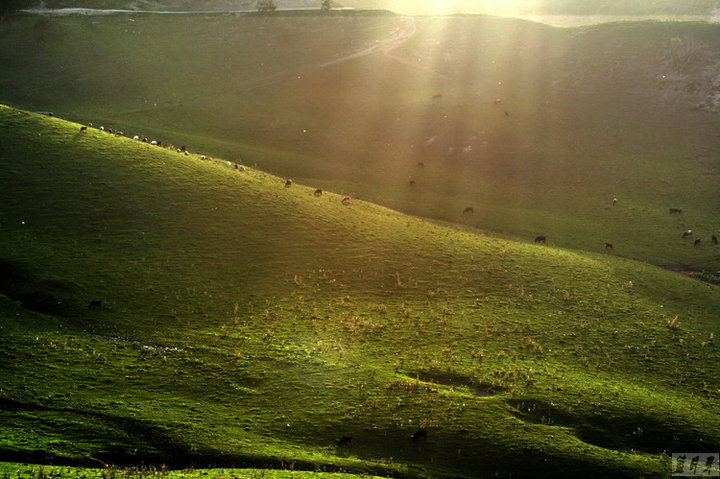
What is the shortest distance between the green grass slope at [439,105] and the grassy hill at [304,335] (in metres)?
19.2

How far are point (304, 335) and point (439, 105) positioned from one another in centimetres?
7566

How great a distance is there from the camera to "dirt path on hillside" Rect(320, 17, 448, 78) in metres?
121

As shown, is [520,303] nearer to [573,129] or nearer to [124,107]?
[573,129]

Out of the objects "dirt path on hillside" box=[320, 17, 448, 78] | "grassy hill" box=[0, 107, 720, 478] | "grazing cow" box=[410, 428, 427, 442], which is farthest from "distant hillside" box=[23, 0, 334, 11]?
"grazing cow" box=[410, 428, 427, 442]

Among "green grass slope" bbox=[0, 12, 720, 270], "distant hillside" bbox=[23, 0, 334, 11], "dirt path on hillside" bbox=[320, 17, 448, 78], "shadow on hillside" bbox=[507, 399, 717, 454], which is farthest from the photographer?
"distant hillside" bbox=[23, 0, 334, 11]

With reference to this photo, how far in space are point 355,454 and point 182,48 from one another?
378 ft

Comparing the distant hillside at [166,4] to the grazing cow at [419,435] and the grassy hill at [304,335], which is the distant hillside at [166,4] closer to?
the grassy hill at [304,335]

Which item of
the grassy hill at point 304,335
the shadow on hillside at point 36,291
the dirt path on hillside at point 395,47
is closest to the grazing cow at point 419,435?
the grassy hill at point 304,335

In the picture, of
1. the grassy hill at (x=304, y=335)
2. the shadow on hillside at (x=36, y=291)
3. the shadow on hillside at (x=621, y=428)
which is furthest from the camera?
the shadow on hillside at (x=36, y=291)

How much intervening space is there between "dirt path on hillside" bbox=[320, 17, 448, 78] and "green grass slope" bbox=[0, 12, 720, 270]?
67 centimetres

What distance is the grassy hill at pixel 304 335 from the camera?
2906cm

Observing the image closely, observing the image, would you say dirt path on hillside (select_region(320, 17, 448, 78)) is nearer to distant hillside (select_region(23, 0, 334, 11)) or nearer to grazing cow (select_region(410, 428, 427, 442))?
distant hillside (select_region(23, 0, 334, 11))

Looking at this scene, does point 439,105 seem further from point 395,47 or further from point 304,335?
point 304,335

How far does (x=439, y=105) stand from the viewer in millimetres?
105188
